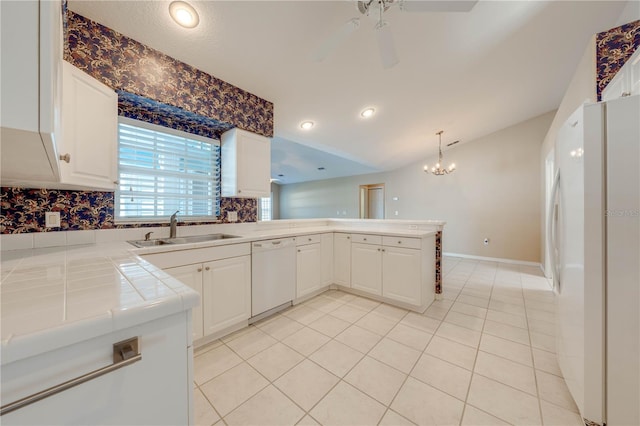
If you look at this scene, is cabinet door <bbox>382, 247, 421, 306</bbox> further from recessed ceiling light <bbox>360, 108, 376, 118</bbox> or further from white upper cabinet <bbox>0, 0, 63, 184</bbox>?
white upper cabinet <bbox>0, 0, 63, 184</bbox>

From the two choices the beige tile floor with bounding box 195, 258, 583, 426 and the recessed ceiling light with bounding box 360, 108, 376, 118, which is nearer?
the beige tile floor with bounding box 195, 258, 583, 426

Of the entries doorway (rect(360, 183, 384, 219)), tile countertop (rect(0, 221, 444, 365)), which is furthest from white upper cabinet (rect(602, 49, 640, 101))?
doorway (rect(360, 183, 384, 219))

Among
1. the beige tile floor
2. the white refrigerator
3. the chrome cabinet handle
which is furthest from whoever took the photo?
the beige tile floor

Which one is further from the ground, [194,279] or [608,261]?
[608,261]

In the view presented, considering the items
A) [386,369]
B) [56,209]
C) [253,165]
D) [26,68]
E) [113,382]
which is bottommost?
[386,369]

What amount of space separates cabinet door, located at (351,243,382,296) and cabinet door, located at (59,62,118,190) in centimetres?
254

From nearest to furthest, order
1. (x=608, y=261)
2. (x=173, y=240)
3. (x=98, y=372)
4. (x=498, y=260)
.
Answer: (x=98, y=372) → (x=608, y=261) → (x=173, y=240) → (x=498, y=260)

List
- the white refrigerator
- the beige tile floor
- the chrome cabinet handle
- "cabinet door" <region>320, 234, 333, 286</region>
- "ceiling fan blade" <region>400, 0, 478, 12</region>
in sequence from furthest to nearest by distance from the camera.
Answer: "cabinet door" <region>320, 234, 333, 286</region> < "ceiling fan blade" <region>400, 0, 478, 12</region> < the beige tile floor < the white refrigerator < the chrome cabinet handle

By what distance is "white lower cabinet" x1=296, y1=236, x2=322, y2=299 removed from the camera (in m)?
2.74

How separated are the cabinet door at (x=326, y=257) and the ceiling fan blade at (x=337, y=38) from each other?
2025 millimetres

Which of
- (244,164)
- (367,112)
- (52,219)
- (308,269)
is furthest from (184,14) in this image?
(308,269)

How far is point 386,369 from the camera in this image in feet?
5.51

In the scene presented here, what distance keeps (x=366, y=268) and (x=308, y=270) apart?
2.44 feet

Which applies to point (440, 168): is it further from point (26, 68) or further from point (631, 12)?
point (26, 68)
